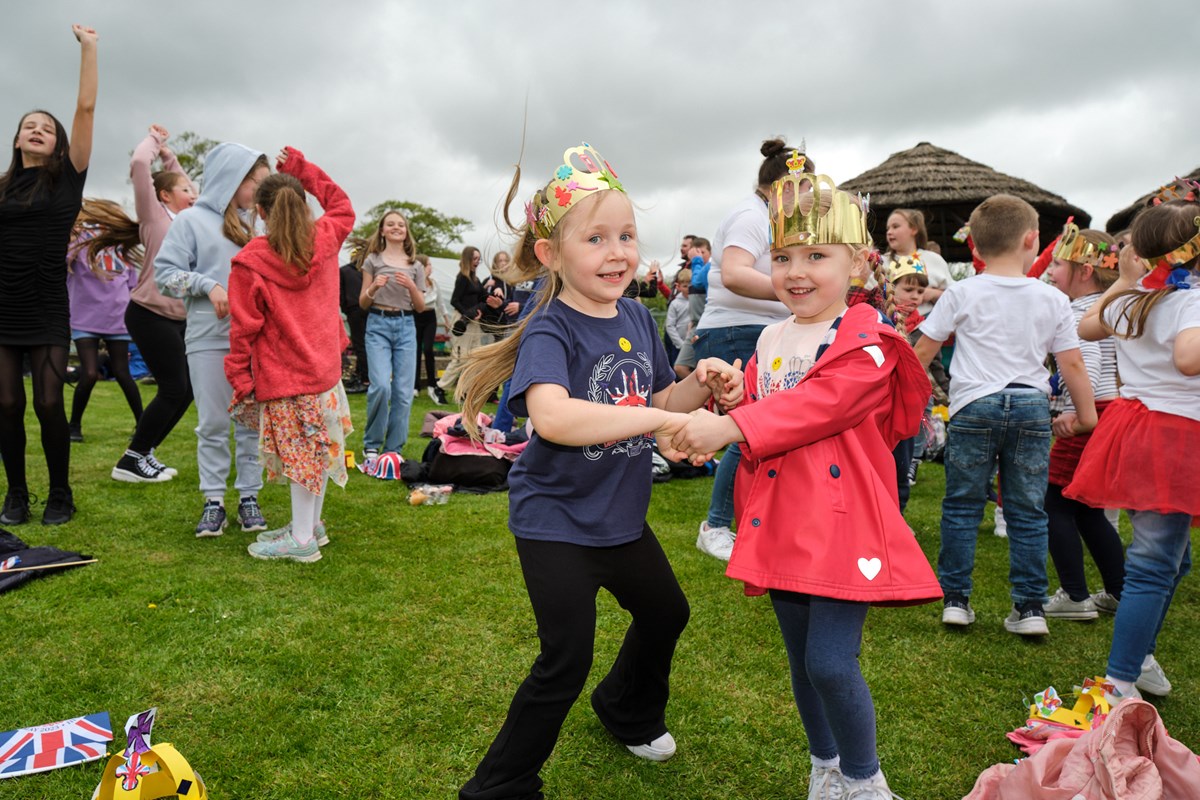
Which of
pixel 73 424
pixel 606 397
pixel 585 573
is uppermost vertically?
pixel 606 397

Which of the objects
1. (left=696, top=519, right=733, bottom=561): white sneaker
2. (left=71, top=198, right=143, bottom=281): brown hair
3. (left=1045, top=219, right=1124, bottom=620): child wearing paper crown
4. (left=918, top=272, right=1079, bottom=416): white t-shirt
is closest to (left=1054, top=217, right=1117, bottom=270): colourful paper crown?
(left=1045, top=219, right=1124, bottom=620): child wearing paper crown

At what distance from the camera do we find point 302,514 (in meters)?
4.42

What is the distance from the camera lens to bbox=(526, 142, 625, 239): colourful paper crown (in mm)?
2229

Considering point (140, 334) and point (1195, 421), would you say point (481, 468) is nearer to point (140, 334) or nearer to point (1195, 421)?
point (140, 334)

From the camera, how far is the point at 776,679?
10.2 feet

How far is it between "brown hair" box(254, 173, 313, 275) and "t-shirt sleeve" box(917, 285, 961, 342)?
125 inches

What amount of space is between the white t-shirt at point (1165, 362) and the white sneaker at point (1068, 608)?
1277 millimetres

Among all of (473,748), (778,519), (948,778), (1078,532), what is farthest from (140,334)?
(1078,532)

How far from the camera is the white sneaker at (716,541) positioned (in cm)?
455

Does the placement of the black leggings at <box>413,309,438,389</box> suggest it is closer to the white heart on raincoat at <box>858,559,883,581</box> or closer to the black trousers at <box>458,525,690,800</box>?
the black trousers at <box>458,525,690,800</box>

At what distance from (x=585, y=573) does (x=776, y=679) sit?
1341mm

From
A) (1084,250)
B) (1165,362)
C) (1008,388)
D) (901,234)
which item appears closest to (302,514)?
(1008,388)

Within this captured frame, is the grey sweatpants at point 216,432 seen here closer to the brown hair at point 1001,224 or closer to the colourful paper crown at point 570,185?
the colourful paper crown at point 570,185

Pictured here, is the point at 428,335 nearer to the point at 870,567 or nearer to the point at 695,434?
the point at 695,434
